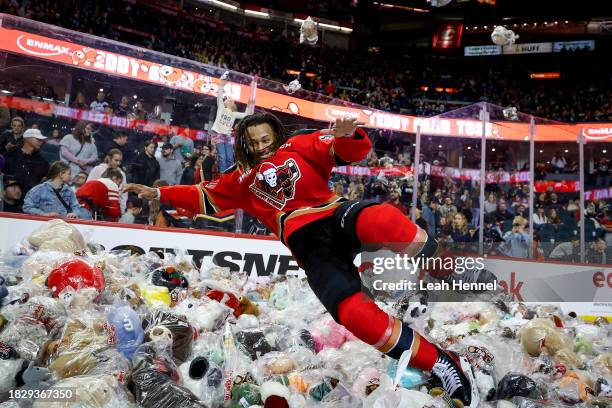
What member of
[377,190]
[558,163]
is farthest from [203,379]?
[558,163]

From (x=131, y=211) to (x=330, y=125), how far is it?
2018 mm

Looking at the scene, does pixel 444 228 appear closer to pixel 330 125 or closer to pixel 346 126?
pixel 330 125

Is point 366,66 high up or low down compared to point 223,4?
down

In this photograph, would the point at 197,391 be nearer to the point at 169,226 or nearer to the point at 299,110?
the point at 169,226

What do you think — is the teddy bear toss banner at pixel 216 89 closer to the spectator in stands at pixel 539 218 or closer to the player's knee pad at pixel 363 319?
the spectator in stands at pixel 539 218

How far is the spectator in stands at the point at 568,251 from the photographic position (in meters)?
5.67

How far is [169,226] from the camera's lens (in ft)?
14.8

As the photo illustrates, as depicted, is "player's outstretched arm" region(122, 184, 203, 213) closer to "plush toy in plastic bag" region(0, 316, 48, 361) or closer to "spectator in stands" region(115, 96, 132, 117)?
"plush toy in plastic bag" region(0, 316, 48, 361)

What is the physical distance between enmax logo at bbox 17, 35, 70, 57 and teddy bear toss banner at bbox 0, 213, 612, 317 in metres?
1.36

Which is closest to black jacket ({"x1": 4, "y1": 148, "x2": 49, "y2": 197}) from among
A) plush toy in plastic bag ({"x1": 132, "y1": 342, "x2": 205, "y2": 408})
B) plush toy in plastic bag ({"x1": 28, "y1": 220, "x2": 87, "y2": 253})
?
plush toy in plastic bag ({"x1": 28, "y1": 220, "x2": 87, "y2": 253})

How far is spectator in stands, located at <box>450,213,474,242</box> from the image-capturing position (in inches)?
216

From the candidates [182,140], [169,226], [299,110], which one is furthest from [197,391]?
[299,110]

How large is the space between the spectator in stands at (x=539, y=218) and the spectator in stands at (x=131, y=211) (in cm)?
445

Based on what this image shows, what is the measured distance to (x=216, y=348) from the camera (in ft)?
7.88
